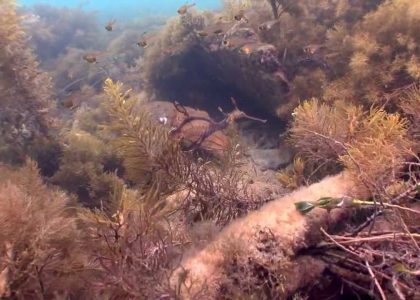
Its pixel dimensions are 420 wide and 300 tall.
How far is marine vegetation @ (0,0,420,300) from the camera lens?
2805 millimetres

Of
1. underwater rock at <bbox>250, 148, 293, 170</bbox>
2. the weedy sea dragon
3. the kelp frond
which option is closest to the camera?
the kelp frond

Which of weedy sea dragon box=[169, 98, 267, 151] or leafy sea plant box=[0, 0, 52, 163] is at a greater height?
leafy sea plant box=[0, 0, 52, 163]

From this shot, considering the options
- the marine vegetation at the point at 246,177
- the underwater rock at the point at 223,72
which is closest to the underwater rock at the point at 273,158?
the marine vegetation at the point at 246,177

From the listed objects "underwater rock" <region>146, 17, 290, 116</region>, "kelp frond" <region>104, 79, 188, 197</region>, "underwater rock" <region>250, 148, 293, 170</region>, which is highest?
"kelp frond" <region>104, 79, 188, 197</region>

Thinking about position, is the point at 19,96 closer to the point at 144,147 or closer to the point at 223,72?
the point at 144,147

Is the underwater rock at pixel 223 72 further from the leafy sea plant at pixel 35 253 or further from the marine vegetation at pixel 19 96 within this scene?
the leafy sea plant at pixel 35 253

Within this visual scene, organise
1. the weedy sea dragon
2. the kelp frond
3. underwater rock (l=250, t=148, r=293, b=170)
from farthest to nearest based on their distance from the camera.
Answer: underwater rock (l=250, t=148, r=293, b=170) < the weedy sea dragon < the kelp frond

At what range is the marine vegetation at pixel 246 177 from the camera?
9.20 feet

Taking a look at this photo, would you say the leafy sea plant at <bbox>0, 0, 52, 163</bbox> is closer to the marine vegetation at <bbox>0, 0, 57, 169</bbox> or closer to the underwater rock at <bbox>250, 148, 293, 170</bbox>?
the marine vegetation at <bbox>0, 0, 57, 169</bbox>

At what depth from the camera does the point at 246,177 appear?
525cm

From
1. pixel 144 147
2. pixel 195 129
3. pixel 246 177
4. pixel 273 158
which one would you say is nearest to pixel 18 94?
pixel 195 129

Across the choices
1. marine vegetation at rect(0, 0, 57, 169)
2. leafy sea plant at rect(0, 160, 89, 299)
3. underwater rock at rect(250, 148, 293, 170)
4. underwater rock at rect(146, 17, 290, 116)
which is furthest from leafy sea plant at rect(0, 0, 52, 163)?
underwater rock at rect(250, 148, 293, 170)

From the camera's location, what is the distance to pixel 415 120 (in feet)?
13.5

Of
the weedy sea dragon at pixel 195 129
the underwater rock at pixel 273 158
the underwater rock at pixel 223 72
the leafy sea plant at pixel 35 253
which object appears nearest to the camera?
the leafy sea plant at pixel 35 253
